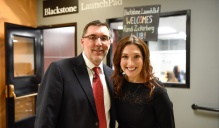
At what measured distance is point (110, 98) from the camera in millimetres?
1672

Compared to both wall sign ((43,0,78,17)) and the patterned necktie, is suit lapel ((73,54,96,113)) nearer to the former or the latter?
the patterned necktie

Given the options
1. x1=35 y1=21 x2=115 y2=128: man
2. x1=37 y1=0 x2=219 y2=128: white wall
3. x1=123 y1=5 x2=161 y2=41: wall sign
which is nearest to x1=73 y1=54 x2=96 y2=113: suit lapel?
x1=35 y1=21 x2=115 y2=128: man

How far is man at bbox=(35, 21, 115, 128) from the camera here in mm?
1383

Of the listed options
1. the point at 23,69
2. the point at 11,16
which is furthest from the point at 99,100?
the point at 11,16

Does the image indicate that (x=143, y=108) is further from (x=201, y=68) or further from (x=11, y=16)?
(x=11, y=16)

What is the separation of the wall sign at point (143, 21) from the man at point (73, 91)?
4.39ft

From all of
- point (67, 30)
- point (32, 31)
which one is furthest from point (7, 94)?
point (67, 30)

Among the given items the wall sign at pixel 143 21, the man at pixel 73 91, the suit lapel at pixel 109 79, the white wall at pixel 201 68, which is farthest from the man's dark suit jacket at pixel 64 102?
the white wall at pixel 201 68

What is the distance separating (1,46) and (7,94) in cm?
81

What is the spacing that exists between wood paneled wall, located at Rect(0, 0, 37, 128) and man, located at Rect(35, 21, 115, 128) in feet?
7.98

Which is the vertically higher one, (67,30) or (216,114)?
(67,30)

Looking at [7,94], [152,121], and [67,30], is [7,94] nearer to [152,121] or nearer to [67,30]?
[67,30]

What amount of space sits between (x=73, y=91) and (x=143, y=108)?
524 millimetres

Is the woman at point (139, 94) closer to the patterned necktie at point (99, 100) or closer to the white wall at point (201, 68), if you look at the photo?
the patterned necktie at point (99, 100)
